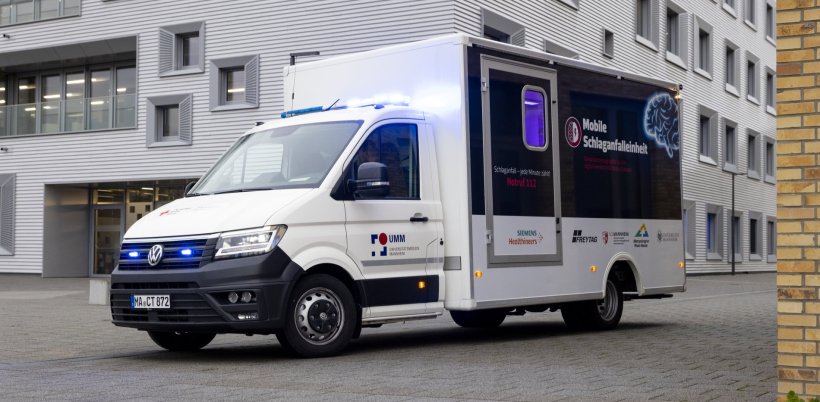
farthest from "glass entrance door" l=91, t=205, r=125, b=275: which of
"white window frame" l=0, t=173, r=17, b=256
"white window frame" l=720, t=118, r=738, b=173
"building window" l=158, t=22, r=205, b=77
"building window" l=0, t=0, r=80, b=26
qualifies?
"white window frame" l=720, t=118, r=738, b=173

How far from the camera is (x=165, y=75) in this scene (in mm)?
29266

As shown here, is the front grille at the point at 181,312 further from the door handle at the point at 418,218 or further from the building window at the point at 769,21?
the building window at the point at 769,21

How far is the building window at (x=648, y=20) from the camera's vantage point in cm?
3541

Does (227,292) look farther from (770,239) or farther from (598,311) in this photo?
(770,239)

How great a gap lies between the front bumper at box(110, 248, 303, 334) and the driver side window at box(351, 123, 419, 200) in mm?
1455

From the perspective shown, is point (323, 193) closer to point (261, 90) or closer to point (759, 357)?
point (759, 357)

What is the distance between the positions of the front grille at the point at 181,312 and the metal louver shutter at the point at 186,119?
19.6 metres

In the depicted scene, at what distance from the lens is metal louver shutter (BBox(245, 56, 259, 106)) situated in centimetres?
2745

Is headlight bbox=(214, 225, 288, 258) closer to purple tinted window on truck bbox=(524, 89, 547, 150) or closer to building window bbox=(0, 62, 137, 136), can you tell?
purple tinted window on truck bbox=(524, 89, 547, 150)

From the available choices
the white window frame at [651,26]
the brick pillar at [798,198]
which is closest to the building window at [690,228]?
the white window frame at [651,26]

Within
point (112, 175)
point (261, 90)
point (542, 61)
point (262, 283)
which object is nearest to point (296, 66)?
point (542, 61)

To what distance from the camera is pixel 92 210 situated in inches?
1288


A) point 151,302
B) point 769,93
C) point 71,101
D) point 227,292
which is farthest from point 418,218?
point 769,93

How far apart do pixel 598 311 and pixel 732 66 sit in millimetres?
33929
